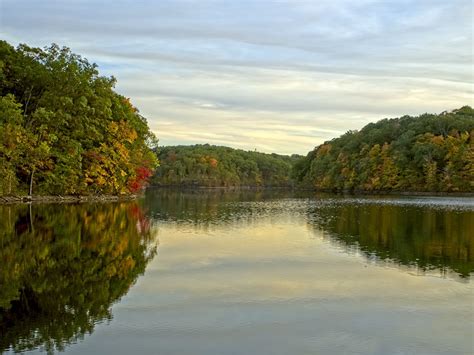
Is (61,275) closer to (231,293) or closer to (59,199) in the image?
(231,293)

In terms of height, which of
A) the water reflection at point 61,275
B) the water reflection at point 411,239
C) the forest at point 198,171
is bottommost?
the water reflection at point 61,275

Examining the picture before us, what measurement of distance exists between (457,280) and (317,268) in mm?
3930

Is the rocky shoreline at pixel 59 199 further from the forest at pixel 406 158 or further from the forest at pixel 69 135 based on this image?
the forest at pixel 406 158

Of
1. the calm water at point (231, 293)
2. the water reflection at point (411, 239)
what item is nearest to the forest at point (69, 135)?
the calm water at point (231, 293)

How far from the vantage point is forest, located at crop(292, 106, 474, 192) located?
92.2 metres

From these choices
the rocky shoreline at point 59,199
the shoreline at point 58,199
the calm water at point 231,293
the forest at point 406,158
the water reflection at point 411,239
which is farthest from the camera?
the forest at point 406,158

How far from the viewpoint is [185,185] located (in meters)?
172

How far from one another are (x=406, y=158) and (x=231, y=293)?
93875 millimetres

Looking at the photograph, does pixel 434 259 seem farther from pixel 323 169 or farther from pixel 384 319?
pixel 323 169

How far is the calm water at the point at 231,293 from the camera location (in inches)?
371

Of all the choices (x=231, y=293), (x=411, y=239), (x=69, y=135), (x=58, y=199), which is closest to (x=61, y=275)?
(x=231, y=293)

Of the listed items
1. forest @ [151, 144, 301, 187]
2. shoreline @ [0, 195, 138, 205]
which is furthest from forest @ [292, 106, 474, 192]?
shoreline @ [0, 195, 138, 205]

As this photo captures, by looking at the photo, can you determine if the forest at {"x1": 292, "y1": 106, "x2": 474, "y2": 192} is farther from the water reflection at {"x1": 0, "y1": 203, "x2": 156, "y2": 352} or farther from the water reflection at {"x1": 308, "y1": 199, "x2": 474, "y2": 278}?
the water reflection at {"x1": 0, "y1": 203, "x2": 156, "y2": 352}

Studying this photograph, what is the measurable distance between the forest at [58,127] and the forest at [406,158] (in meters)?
58.0
